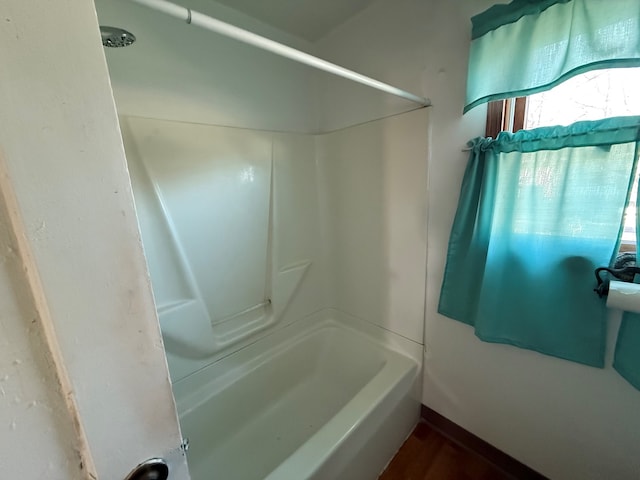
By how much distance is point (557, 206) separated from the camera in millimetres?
1001

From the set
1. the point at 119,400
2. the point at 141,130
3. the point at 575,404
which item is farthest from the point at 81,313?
the point at 575,404

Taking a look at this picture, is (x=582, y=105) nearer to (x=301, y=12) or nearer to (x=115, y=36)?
(x=301, y=12)

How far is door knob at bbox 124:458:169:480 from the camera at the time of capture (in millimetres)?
379

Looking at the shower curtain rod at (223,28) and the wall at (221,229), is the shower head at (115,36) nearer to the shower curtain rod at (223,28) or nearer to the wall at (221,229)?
the wall at (221,229)

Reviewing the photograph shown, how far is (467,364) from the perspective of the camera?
138 centimetres

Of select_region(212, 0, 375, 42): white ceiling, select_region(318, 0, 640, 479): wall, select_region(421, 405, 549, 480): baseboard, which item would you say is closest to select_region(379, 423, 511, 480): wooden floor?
select_region(421, 405, 549, 480): baseboard

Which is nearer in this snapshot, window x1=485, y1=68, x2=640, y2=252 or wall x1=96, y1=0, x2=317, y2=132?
window x1=485, y1=68, x2=640, y2=252

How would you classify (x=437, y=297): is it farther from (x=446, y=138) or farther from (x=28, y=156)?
(x=28, y=156)

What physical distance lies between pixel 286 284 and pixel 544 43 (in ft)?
5.35

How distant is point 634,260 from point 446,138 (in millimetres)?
819

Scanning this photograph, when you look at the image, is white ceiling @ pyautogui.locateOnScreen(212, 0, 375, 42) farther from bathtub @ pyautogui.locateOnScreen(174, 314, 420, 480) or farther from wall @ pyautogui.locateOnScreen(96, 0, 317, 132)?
bathtub @ pyautogui.locateOnScreen(174, 314, 420, 480)

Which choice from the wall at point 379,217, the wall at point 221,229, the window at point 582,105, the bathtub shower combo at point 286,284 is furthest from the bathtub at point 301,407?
the window at point 582,105

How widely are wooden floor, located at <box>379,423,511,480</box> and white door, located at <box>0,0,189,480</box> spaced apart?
149 centimetres

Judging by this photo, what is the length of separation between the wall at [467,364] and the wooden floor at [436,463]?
0.14m
